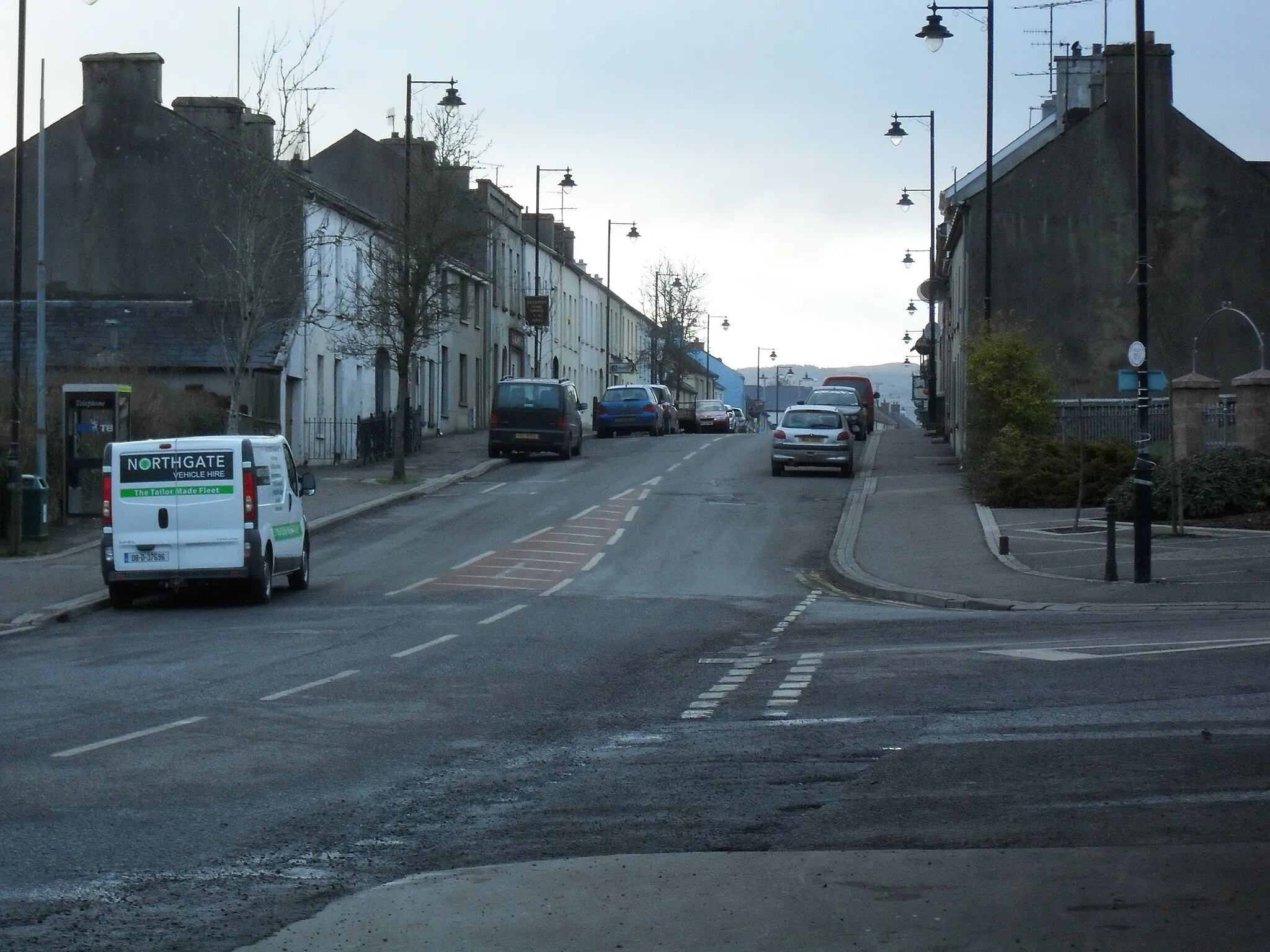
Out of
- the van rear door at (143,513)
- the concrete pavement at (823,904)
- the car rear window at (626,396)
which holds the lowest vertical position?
the concrete pavement at (823,904)

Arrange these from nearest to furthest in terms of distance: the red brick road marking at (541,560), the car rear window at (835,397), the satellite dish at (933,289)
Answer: the red brick road marking at (541,560) < the car rear window at (835,397) < the satellite dish at (933,289)

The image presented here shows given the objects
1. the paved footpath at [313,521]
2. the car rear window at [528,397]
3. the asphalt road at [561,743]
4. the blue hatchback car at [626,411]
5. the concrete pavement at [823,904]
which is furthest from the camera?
the blue hatchback car at [626,411]

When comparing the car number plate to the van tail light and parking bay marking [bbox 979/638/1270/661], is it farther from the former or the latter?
parking bay marking [bbox 979/638/1270/661]

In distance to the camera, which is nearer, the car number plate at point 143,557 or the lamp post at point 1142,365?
the car number plate at point 143,557

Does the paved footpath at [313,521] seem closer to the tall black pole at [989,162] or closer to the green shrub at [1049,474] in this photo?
the green shrub at [1049,474]

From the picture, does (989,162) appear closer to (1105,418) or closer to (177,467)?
(1105,418)

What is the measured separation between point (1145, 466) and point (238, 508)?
1120 centimetres

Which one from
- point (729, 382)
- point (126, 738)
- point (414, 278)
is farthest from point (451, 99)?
point (729, 382)

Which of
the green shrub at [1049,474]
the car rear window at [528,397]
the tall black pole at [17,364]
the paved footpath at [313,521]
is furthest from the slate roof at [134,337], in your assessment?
the green shrub at [1049,474]

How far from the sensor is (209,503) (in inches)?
740

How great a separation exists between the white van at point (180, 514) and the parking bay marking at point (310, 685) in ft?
20.8

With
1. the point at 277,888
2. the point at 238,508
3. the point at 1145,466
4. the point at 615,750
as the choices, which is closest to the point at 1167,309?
the point at 1145,466

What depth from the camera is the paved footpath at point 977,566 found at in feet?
61.0

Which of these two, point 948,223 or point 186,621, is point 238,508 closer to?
point 186,621
